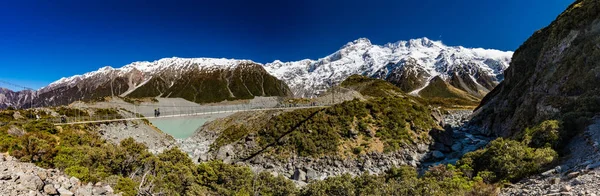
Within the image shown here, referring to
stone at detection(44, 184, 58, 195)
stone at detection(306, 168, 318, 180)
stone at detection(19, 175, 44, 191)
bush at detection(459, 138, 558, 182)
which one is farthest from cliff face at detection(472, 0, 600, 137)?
stone at detection(19, 175, 44, 191)

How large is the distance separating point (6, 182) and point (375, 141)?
27402 mm

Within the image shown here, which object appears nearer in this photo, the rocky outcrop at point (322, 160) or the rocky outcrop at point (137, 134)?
the rocky outcrop at point (322, 160)

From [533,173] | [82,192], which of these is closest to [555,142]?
[533,173]

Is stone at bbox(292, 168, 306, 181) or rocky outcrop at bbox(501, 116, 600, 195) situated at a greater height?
rocky outcrop at bbox(501, 116, 600, 195)

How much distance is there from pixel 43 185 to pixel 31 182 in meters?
0.42

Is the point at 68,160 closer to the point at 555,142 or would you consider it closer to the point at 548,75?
the point at 555,142

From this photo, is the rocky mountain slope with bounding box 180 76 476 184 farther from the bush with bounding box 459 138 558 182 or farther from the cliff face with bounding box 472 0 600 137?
the bush with bounding box 459 138 558 182

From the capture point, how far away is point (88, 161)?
63.7ft

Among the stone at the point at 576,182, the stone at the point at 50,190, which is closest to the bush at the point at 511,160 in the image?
the stone at the point at 576,182

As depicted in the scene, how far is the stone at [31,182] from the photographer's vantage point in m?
11.1

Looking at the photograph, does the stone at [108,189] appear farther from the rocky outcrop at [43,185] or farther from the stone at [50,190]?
the stone at [50,190]

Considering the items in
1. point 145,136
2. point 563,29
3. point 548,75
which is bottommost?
point 145,136

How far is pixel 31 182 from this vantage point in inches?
451

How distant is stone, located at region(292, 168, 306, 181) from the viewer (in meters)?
25.7
